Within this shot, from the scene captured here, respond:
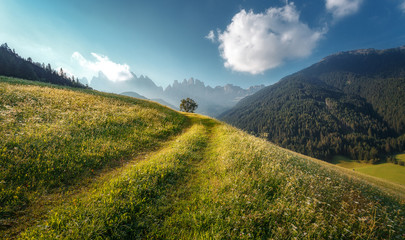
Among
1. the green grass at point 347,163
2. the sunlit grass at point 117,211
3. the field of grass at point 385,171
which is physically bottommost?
the green grass at point 347,163

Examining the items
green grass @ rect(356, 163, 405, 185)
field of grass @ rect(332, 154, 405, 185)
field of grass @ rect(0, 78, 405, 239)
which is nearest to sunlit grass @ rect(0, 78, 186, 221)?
field of grass @ rect(0, 78, 405, 239)

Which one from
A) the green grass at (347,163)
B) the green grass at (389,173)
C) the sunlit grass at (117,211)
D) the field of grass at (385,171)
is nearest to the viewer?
the sunlit grass at (117,211)

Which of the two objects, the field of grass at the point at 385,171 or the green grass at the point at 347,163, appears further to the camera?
the green grass at the point at 347,163

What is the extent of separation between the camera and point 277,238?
4.40m

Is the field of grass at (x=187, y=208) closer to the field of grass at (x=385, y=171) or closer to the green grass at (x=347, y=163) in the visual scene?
the field of grass at (x=385, y=171)

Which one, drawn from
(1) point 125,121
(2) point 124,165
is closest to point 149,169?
(2) point 124,165

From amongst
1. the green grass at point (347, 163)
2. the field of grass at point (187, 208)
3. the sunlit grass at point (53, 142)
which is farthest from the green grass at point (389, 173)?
the sunlit grass at point (53, 142)

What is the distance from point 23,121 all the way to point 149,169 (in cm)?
1131

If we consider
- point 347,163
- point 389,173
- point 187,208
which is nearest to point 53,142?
point 187,208

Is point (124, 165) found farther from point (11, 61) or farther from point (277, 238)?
point (11, 61)

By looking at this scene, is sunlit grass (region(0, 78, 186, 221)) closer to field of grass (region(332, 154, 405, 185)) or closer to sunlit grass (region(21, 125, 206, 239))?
sunlit grass (region(21, 125, 206, 239))

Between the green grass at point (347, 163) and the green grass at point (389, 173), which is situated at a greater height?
the green grass at point (389, 173)

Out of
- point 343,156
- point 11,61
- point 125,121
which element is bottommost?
point 343,156

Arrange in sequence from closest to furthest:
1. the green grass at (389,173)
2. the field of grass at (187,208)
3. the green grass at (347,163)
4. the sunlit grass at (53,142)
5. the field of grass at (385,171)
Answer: the field of grass at (187,208) < the sunlit grass at (53,142) < the green grass at (389,173) < the field of grass at (385,171) < the green grass at (347,163)
